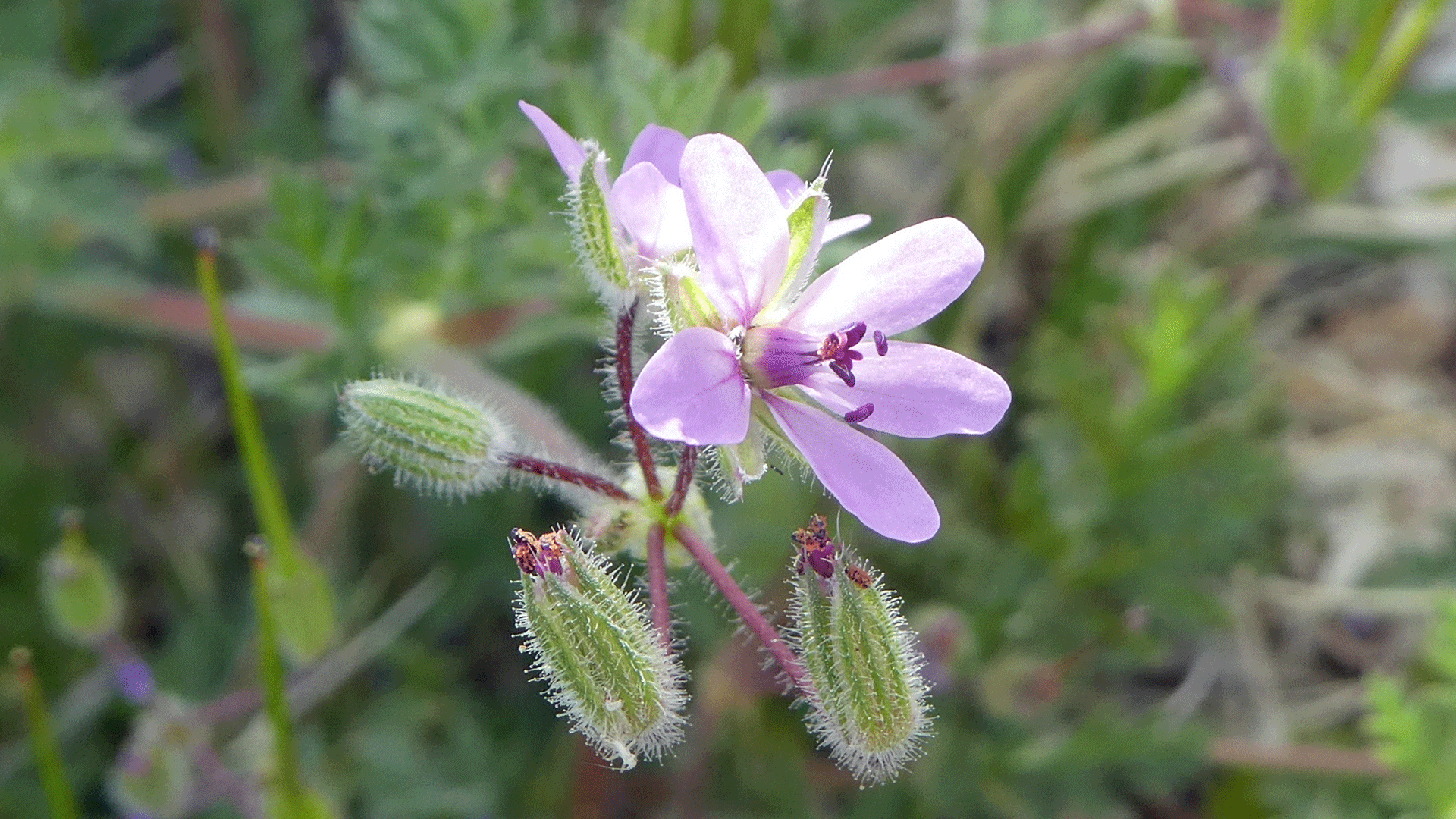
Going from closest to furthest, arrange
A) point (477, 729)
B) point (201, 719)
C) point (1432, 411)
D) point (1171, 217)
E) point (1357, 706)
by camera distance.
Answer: point (201, 719), point (477, 729), point (1357, 706), point (1432, 411), point (1171, 217)

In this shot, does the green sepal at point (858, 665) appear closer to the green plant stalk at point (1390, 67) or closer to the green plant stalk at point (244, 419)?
the green plant stalk at point (244, 419)

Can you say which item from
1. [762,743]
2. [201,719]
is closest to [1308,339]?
[762,743]

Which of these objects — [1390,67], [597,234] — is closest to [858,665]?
[597,234]

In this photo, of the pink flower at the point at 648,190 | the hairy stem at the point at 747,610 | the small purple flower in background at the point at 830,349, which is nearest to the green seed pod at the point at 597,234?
the pink flower at the point at 648,190

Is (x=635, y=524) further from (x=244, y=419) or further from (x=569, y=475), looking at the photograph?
(x=244, y=419)

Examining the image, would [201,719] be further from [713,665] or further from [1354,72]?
[1354,72]
